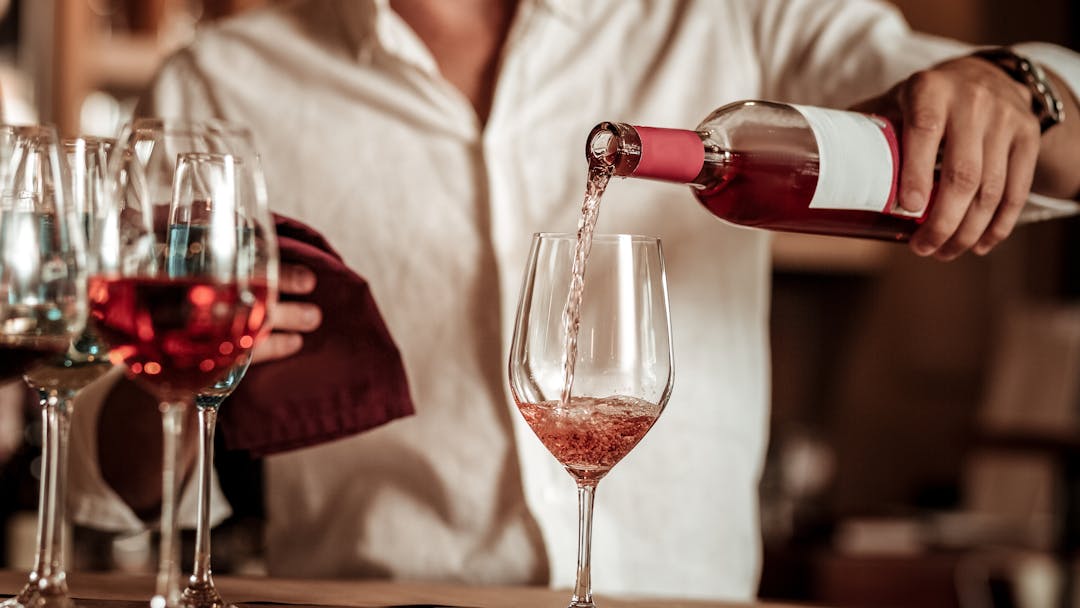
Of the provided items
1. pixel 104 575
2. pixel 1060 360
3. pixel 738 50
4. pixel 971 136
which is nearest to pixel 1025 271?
pixel 1060 360

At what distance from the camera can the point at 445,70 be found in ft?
4.53

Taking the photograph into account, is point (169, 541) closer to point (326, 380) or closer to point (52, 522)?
point (52, 522)

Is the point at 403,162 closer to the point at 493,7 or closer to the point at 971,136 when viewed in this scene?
the point at 493,7

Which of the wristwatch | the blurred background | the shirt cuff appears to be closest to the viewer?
the wristwatch

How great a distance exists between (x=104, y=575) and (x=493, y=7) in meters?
0.77

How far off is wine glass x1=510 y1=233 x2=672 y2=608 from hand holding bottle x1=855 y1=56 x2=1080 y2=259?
0.26 metres

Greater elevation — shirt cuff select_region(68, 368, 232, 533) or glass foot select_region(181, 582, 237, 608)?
shirt cuff select_region(68, 368, 232, 533)

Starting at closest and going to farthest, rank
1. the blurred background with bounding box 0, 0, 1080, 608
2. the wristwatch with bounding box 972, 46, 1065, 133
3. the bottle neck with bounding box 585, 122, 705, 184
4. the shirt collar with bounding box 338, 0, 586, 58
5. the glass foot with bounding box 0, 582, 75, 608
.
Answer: the glass foot with bounding box 0, 582, 75, 608, the bottle neck with bounding box 585, 122, 705, 184, the wristwatch with bounding box 972, 46, 1065, 133, the shirt collar with bounding box 338, 0, 586, 58, the blurred background with bounding box 0, 0, 1080, 608

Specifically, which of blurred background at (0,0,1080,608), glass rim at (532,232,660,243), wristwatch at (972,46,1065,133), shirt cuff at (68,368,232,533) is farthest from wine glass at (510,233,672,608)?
blurred background at (0,0,1080,608)

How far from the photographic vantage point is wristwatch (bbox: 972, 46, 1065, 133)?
39.2 inches

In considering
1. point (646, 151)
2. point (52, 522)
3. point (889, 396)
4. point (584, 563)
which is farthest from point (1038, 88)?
point (889, 396)

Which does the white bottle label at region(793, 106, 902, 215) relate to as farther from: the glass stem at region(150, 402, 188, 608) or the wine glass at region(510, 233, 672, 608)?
the glass stem at region(150, 402, 188, 608)

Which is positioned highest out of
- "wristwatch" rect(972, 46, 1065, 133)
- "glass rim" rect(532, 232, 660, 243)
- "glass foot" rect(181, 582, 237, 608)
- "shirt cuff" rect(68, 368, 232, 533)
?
"wristwatch" rect(972, 46, 1065, 133)

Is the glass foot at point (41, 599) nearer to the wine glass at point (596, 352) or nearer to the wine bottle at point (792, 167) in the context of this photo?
the wine glass at point (596, 352)
